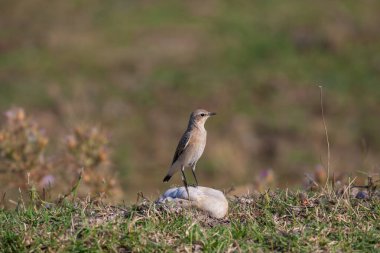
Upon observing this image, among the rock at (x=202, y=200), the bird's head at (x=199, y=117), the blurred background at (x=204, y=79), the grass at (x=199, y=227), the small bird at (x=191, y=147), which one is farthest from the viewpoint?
the blurred background at (x=204, y=79)

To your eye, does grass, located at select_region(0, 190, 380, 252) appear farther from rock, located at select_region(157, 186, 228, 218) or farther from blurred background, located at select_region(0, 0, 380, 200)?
blurred background, located at select_region(0, 0, 380, 200)

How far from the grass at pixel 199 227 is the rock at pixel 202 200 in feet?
0.23

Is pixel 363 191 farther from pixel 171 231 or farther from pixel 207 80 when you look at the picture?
pixel 207 80

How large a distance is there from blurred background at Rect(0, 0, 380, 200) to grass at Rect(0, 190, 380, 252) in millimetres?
3401

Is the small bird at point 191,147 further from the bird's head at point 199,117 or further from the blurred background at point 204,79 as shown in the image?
the blurred background at point 204,79

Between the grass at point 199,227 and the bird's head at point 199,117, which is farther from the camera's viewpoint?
the bird's head at point 199,117

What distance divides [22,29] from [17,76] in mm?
3928

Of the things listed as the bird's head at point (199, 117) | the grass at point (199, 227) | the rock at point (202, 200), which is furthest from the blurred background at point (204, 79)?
the grass at point (199, 227)

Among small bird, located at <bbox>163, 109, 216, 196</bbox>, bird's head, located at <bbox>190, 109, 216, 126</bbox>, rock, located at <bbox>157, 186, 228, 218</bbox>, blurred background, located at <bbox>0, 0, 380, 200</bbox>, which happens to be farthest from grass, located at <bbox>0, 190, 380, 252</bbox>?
blurred background, located at <bbox>0, 0, 380, 200</bbox>

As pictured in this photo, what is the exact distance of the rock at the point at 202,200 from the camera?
19.4 feet

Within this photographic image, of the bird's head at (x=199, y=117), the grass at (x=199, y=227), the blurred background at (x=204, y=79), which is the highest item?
the bird's head at (x=199, y=117)

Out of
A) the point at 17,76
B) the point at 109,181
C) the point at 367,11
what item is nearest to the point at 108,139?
the point at 109,181

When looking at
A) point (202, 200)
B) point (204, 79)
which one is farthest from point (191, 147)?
point (204, 79)

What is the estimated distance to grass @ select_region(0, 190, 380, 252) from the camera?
5195 millimetres
